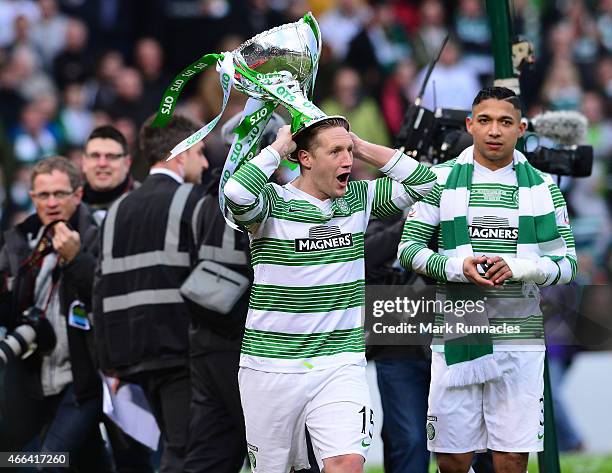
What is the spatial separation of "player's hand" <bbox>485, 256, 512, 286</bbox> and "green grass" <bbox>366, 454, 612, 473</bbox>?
3937 millimetres

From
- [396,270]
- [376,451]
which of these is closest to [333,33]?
[376,451]

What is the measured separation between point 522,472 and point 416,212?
4.94 ft

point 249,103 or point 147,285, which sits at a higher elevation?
point 249,103

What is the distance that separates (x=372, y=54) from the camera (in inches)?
687

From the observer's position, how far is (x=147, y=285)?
8883 mm

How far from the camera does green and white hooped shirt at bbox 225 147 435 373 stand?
23.3ft

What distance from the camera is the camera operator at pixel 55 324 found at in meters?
9.19

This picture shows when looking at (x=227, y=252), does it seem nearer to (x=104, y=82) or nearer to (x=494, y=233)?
(x=494, y=233)

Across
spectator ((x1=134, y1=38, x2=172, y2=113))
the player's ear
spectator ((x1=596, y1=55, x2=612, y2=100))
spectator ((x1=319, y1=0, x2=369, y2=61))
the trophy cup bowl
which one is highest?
spectator ((x1=319, y1=0, x2=369, y2=61))

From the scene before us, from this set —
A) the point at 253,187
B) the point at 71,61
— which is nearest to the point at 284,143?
the point at 253,187

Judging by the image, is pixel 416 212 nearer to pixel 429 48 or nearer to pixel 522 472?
pixel 522 472

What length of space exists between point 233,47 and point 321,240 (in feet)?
30.1

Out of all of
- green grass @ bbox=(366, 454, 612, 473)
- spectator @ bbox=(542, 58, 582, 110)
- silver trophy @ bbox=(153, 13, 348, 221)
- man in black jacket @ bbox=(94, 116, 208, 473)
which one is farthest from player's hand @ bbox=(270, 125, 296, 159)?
spectator @ bbox=(542, 58, 582, 110)

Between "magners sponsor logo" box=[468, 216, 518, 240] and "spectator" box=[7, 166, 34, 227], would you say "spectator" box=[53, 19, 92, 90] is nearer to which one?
"spectator" box=[7, 166, 34, 227]
